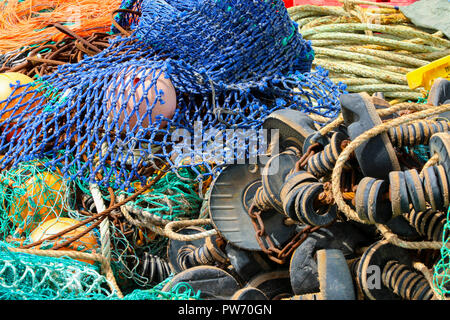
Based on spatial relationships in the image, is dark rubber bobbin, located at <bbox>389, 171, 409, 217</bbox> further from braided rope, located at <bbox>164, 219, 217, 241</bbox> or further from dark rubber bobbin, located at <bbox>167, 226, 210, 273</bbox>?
dark rubber bobbin, located at <bbox>167, 226, 210, 273</bbox>

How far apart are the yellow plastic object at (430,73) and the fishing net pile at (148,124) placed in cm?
28

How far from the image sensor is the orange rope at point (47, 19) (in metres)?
2.26

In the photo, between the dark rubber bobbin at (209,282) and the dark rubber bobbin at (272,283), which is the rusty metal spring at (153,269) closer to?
the dark rubber bobbin at (209,282)

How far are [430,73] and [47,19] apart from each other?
6.01 ft

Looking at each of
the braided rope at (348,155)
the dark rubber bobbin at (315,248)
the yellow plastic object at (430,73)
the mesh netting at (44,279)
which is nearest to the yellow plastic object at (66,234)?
the mesh netting at (44,279)

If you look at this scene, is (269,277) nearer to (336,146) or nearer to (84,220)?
(336,146)

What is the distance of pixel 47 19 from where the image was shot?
254 centimetres

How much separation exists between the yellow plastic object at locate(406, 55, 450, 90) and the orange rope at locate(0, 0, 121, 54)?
1349mm

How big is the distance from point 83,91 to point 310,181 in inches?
35.2

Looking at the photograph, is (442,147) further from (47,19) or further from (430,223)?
(47,19)

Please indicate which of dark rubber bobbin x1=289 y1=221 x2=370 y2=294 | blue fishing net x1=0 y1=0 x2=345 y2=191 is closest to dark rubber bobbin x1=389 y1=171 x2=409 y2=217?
dark rubber bobbin x1=289 y1=221 x2=370 y2=294

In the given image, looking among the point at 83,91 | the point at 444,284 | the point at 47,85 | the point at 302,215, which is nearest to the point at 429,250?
the point at 444,284

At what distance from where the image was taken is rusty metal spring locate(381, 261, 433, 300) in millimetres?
1024

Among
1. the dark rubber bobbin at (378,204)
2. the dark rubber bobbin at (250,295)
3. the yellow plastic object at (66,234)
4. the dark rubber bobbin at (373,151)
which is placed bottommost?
the dark rubber bobbin at (250,295)
